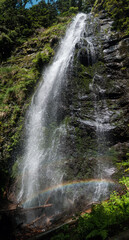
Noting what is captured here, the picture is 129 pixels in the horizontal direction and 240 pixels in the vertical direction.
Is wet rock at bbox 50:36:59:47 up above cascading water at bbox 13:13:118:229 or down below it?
above

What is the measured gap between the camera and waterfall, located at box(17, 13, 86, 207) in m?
6.33

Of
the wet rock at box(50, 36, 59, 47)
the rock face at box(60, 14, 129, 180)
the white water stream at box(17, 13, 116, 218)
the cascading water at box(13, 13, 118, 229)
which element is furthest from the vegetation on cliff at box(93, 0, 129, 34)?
the wet rock at box(50, 36, 59, 47)

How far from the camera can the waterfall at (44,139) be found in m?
6.33

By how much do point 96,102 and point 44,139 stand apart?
11.1 ft

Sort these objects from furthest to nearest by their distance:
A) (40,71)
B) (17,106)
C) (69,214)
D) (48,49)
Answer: (48,49), (40,71), (17,106), (69,214)

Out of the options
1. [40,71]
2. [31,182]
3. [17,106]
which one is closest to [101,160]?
[31,182]

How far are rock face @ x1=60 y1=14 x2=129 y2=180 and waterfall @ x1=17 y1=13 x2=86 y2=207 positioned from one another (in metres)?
0.52

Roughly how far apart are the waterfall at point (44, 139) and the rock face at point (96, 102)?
1.72ft

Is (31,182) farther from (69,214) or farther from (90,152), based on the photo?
(90,152)

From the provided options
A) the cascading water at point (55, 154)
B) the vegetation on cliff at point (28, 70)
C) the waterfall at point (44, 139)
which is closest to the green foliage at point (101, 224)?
the vegetation on cliff at point (28, 70)

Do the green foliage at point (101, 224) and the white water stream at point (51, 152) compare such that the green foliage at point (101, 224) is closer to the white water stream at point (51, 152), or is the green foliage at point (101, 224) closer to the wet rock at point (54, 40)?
the white water stream at point (51, 152)

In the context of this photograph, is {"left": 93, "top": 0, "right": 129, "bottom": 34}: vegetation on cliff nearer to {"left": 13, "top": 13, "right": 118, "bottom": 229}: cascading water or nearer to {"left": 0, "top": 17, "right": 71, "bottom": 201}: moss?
{"left": 13, "top": 13, "right": 118, "bottom": 229}: cascading water

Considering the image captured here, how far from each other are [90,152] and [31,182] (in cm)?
300

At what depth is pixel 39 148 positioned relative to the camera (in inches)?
293
